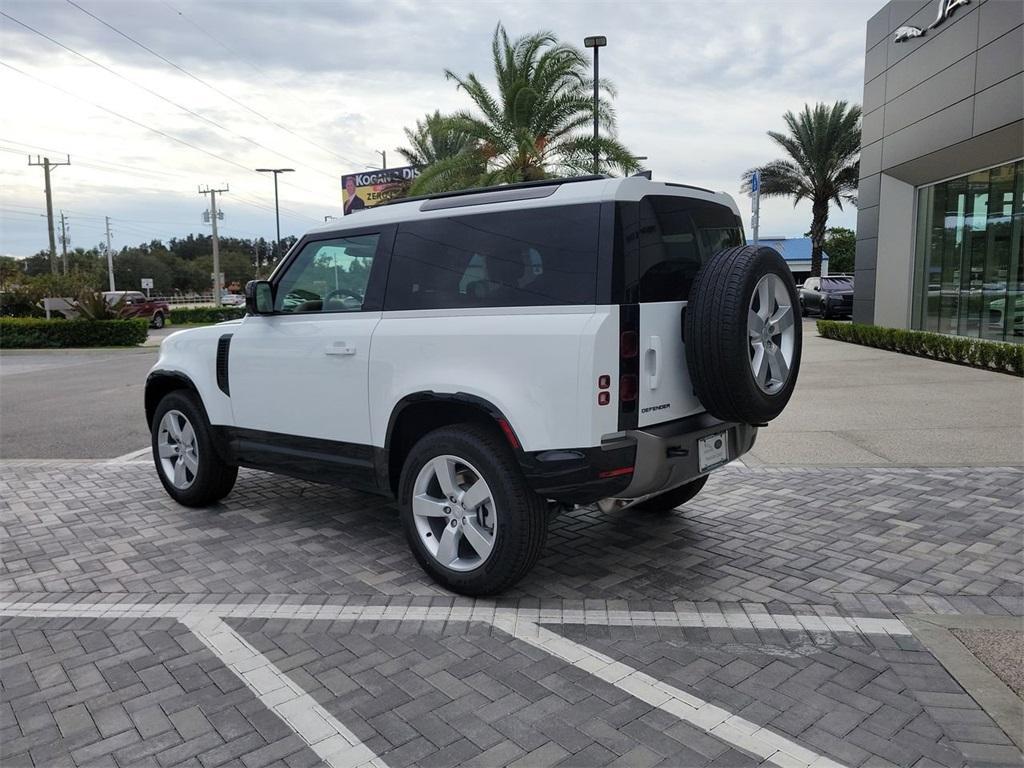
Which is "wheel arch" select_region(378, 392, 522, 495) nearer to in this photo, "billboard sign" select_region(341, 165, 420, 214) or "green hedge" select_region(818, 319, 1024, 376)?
"green hedge" select_region(818, 319, 1024, 376)

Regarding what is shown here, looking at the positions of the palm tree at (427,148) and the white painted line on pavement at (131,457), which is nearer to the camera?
the white painted line on pavement at (131,457)

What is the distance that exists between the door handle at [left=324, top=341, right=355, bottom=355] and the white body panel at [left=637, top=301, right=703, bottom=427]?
1.73m

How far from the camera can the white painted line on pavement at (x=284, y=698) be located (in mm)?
2725

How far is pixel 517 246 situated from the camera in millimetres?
3873

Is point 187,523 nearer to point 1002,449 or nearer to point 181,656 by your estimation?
point 181,656

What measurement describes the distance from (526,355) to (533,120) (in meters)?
18.1

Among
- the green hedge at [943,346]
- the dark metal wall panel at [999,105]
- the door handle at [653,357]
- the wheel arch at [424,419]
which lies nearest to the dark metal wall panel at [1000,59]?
the dark metal wall panel at [999,105]

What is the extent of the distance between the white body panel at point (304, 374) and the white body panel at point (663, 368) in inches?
62.4

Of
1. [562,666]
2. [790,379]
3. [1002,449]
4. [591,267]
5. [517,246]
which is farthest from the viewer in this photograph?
[1002,449]

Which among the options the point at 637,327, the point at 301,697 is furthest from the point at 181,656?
the point at 637,327

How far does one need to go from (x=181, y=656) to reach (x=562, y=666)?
5.55 ft

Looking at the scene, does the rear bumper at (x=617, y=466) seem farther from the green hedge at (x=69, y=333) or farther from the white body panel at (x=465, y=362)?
the green hedge at (x=69, y=333)

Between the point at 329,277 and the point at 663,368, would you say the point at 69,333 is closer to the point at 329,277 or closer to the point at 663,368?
the point at 329,277

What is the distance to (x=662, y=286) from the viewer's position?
12.5 ft
